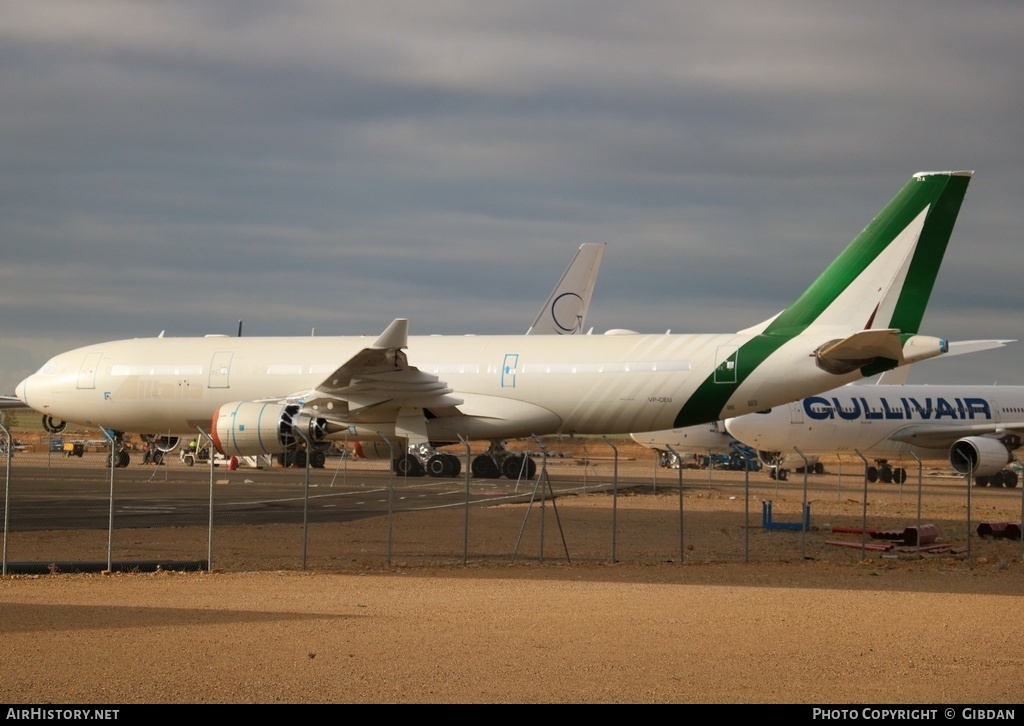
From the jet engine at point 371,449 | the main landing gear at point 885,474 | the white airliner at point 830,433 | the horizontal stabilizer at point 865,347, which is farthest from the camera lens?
the main landing gear at point 885,474

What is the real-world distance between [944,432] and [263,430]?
2730cm

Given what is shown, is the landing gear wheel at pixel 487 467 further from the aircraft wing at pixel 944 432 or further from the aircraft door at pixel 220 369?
the aircraft wing at pixel 944 432

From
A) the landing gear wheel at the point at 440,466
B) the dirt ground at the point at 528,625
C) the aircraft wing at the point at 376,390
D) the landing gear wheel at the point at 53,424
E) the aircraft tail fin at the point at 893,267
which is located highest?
the aircraft tail fin at the point at 893,267

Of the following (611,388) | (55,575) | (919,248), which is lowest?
(55,575)

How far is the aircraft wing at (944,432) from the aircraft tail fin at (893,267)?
65.8 feet

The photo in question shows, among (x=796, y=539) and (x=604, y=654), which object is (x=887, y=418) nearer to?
(x=796, y=539)

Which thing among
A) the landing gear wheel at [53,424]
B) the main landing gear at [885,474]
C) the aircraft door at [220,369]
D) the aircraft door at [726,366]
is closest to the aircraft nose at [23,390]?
the landing gear wheel at [53,424]

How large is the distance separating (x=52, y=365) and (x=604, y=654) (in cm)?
2451

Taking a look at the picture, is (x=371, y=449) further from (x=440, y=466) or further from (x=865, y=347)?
(x=865, y=347)

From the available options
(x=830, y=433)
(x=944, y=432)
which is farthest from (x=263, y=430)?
(x=944, y=432)

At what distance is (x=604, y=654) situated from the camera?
9.54 metres

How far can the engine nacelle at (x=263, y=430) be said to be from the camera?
23.3 meters

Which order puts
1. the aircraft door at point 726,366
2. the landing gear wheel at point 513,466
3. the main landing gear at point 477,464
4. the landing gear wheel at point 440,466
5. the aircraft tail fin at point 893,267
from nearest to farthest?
the aircraft tail fin at point 893,267
the aircraft door at point 726,366
the main landing gear at point 477,464
the landing gear wheel at point 513,466
the landing gear wheel at point 440,466
